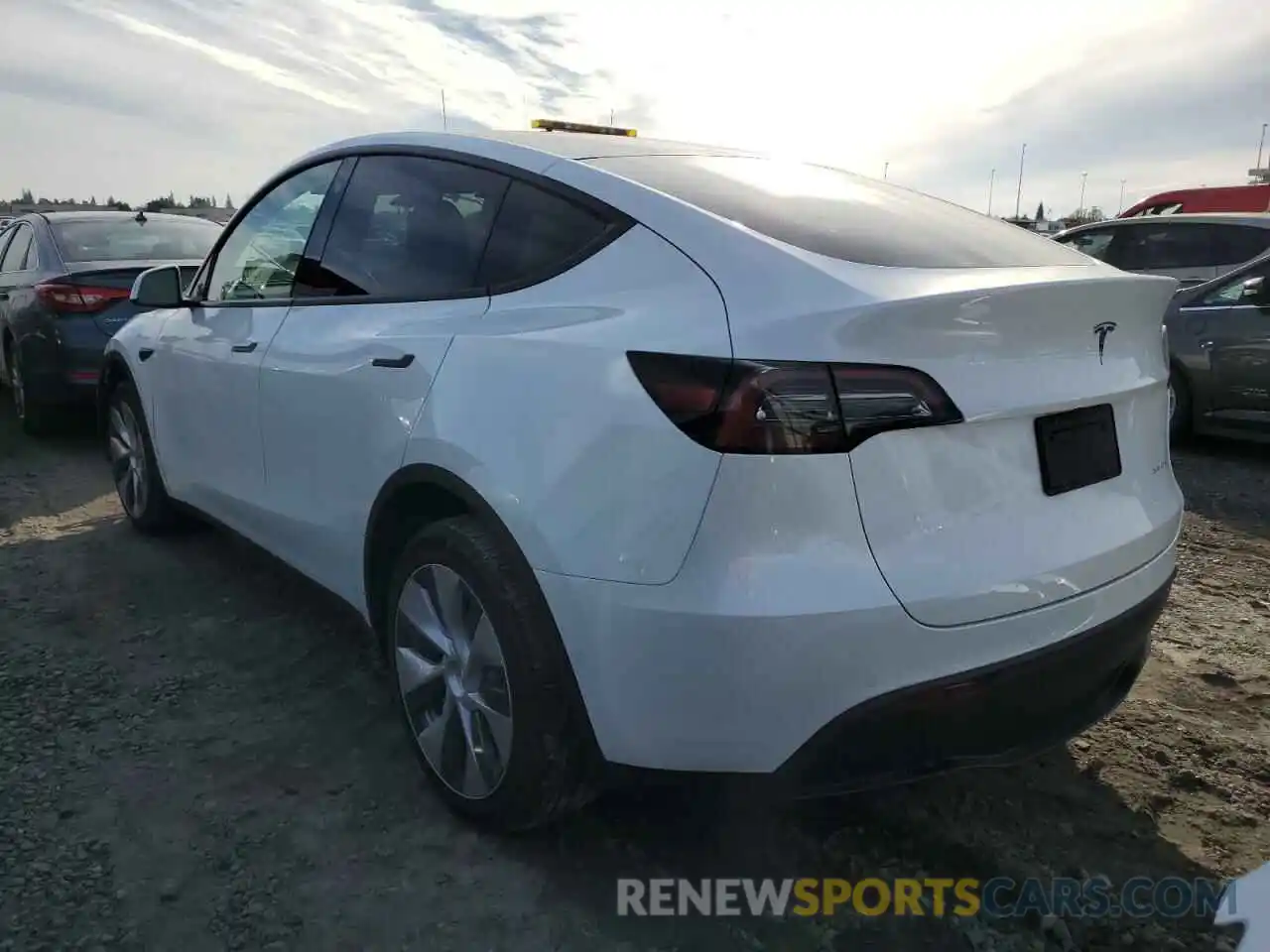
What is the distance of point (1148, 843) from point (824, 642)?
1.28 meters

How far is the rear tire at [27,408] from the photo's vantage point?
256 inches

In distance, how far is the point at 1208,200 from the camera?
1759 centimetres

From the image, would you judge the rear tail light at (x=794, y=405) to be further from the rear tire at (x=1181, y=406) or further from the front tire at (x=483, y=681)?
the rear tire at (x=1181, y=406)

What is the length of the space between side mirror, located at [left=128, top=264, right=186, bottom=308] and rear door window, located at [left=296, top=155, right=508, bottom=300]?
1071mm

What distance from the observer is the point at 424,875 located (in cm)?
230

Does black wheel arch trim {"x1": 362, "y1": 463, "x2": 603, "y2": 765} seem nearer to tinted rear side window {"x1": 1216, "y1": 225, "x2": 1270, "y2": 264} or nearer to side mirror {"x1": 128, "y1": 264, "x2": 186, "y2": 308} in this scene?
side mirror {"x1": 128, "y1": 264, "x2": 186, "y2": 308}

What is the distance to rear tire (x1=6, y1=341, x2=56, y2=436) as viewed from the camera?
6508mm

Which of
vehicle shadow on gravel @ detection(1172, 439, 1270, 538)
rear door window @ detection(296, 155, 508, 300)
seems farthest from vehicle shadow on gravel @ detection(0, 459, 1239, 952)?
vehicle shadow on gravel @ detection(1172, 439, 1270, 538)

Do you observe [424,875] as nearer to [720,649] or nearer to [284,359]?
[720,649]

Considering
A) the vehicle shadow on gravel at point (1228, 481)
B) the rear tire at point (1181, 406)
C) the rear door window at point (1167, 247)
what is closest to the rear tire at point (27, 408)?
the vehicle shadow on gravel at point (1228, 481)

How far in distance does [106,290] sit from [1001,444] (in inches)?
238

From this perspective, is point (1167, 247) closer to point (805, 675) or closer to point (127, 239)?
point (127, 239)

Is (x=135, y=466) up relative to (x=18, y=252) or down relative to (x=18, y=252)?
down

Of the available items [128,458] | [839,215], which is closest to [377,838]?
[839,215]
